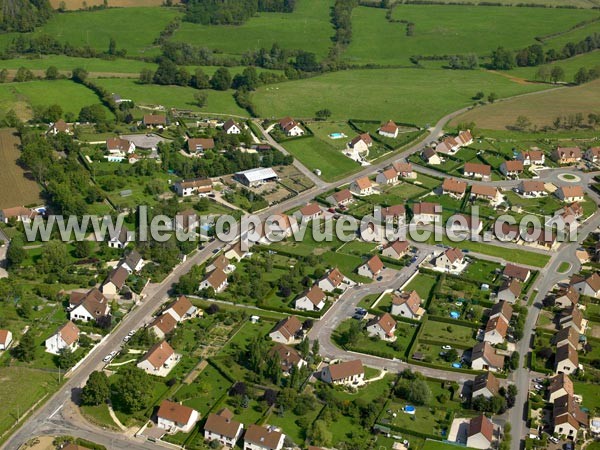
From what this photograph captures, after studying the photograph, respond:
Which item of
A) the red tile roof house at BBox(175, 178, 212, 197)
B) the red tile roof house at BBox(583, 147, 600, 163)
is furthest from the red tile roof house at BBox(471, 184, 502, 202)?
the red tile roof house at BBox(175, 178, 212, 197)

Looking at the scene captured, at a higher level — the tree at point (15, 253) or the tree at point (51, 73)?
the tree at point (51, 73)

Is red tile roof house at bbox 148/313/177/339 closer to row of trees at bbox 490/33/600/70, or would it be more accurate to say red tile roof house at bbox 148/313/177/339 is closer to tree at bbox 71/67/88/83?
tree at bbox 71/67/88/83

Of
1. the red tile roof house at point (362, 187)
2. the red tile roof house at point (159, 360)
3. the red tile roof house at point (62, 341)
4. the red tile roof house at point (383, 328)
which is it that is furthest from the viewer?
the red tile roof house at point (362, 187)

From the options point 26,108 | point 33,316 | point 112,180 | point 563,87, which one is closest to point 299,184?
point 112,180

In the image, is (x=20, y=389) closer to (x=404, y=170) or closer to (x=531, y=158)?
(x=404, y=170)

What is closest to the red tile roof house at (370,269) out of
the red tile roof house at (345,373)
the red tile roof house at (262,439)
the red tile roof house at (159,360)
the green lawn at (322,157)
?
the red tile roof house at (345,373)

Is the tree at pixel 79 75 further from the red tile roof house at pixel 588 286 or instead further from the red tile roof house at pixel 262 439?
the red tile roof house at pixel 262 439
